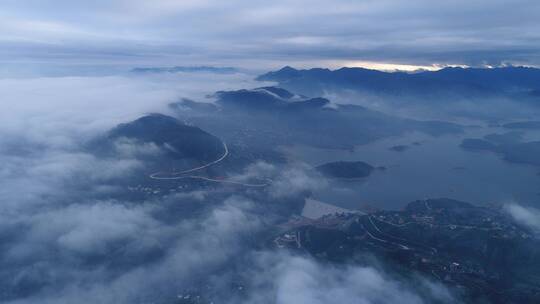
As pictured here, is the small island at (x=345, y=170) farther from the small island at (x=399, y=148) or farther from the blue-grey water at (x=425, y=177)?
the small island at (x=399, y=148)

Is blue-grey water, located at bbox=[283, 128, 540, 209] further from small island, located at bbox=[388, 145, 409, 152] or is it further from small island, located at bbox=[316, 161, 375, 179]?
small island, located at bbox=[316, 161, 375, 179]

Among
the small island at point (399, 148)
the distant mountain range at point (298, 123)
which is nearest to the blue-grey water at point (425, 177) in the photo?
the small island at point (399, 148)

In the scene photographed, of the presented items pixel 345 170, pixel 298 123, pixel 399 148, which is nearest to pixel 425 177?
pixel 345 170

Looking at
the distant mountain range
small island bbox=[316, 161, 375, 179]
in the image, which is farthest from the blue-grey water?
the distant mountain range

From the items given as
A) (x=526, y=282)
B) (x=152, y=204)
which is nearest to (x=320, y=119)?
(x=152, y=204)

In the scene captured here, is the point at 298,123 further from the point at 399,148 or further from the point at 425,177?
the point at 425,177

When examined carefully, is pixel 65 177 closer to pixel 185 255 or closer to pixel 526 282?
pixel 185 255
